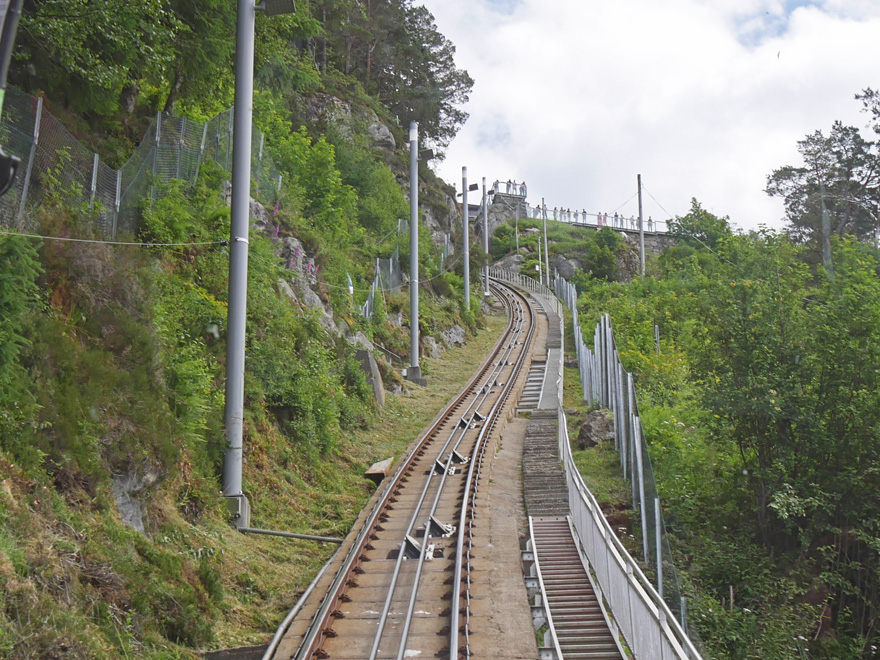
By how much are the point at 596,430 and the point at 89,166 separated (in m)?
15.9

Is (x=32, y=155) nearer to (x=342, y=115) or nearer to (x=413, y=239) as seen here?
(x=413, y=239)

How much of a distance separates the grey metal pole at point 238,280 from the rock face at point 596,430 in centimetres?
1230

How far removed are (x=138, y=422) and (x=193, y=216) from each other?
8.64 m

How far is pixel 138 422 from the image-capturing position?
11664 mm

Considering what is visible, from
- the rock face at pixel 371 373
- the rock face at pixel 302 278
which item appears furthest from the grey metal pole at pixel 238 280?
the rock face at pixel 371 373

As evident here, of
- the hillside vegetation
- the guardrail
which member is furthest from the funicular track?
the guardrail

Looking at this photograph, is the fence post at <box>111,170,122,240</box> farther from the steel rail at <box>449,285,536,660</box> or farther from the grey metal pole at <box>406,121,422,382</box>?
the grey metal pole at <box>406,121,422,382</box>

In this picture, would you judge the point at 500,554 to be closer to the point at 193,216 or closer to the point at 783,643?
the point at 783,643

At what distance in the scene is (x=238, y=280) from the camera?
14.6m

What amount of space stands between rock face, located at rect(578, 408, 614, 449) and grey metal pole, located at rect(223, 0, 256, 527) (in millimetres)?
12299

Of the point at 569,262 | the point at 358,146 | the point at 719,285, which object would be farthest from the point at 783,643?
the point at 569,262

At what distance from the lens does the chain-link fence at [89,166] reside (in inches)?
496

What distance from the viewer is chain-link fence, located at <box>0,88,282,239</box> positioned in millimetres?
12602

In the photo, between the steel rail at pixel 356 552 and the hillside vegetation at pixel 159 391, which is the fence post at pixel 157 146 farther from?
the steel rail at pixel 356 552
